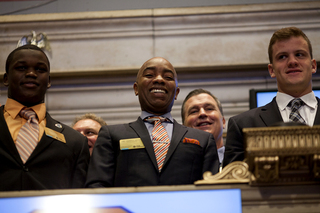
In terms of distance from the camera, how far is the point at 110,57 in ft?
15.9

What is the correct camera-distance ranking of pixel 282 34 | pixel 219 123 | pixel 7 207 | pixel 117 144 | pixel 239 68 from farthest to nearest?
pixel 239 68, pixel 219 123, pixel 282 34, pixel 117 144, pixel 7 207

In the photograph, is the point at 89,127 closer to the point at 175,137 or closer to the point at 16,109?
the point at 16,109

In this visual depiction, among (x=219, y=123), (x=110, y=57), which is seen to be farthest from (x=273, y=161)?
(x=110, y=57)

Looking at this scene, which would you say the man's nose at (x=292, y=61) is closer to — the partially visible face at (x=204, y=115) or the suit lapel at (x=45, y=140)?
the partially visible face at (x=204, y=115)

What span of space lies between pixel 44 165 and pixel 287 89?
1.46m

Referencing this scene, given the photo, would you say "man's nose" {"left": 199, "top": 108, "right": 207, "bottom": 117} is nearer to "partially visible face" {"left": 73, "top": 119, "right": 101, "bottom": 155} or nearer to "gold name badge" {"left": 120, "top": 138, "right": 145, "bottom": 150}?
"partially visible face" {"left": 73, "top": 119, "right": 101, "bottom": 155}

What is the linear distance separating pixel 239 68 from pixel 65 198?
144 inches

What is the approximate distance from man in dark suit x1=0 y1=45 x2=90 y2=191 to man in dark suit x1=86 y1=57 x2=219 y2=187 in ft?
0.76

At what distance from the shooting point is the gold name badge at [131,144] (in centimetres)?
212

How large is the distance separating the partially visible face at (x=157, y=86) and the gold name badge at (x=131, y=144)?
1.05 feet

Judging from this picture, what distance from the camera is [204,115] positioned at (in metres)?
3.26

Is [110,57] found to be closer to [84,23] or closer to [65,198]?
[84,23]

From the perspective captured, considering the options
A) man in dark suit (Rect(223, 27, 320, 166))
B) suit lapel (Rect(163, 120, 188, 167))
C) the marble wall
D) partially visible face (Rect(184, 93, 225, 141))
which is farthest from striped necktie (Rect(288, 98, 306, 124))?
the marble wall

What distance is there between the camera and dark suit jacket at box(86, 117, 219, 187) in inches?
79.5
